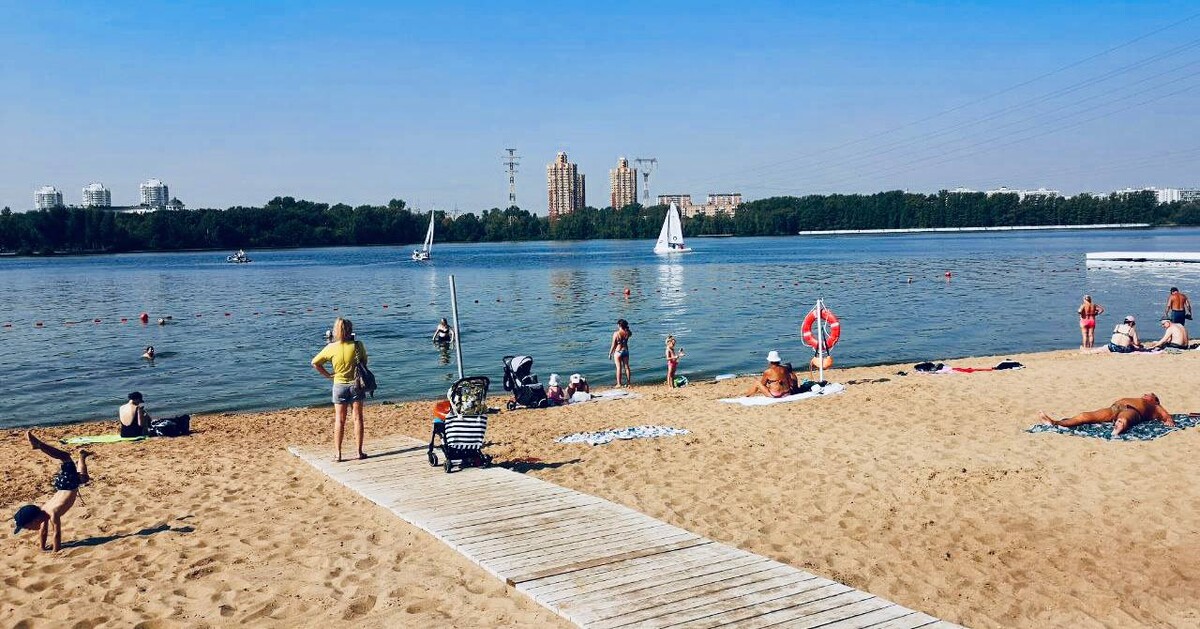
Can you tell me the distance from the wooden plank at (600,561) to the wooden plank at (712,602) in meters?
0.89

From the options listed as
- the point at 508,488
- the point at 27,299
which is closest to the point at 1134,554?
the point at 508,488

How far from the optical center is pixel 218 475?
11.6 metres

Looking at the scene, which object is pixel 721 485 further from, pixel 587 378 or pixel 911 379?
pixel 587 378

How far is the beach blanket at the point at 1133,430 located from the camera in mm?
11406

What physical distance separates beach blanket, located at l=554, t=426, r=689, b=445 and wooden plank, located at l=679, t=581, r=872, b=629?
623 cm

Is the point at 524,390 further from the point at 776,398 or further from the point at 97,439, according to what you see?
the point at 97,439

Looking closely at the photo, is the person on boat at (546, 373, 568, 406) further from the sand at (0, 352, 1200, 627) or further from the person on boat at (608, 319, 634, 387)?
the person on boat at (608, 319, 634, 387)

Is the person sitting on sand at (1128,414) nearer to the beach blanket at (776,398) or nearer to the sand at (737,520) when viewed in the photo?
the sand at (737,520)

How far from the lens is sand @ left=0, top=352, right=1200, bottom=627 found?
270 inches

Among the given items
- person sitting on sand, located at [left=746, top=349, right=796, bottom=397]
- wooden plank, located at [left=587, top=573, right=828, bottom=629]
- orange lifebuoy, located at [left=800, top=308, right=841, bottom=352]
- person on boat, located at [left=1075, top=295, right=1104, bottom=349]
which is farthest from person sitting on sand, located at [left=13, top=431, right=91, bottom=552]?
person on boat, located at [left=1075, top=295, right=1104, bottom=349]

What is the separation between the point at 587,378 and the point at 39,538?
47.3 ft

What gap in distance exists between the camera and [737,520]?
8.73m

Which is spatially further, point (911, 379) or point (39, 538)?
point (911, 379)

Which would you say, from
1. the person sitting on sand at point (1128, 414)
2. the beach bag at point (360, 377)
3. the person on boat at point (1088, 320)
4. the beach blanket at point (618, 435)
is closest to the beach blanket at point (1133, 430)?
the person sitting on sand at point (1128, 414)
